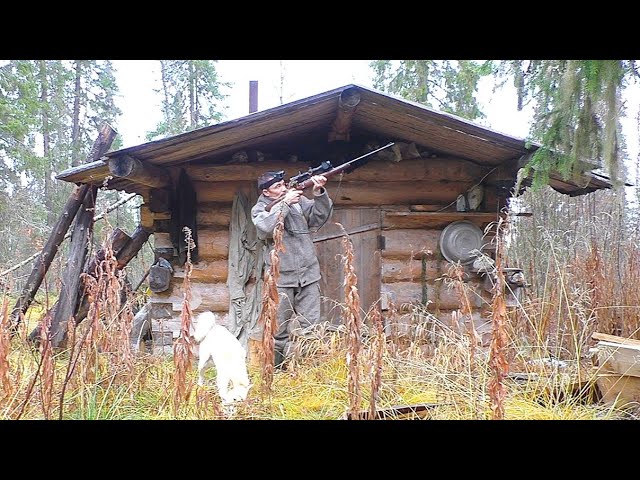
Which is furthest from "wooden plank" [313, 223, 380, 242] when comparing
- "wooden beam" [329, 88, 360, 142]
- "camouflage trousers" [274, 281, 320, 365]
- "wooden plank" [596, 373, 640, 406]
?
"wooden plank" [596, 373, 640, 406]

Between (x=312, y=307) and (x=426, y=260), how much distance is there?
5.76ft

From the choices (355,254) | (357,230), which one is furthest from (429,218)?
(355,254)

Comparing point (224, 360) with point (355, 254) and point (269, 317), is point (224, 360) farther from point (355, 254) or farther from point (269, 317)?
point (355, 254)

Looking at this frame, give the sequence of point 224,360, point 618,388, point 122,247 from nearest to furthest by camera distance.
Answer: point 224,360
point 618,388
point 122,247

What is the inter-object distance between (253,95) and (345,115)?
8.55 feet

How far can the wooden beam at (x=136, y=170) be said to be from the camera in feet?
15.7

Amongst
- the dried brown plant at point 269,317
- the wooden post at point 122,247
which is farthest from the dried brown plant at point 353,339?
the wooden post at point 122,247

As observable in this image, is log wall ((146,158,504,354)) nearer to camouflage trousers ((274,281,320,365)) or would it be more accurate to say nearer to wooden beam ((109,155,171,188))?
wooden beam ((109,155,171,188))

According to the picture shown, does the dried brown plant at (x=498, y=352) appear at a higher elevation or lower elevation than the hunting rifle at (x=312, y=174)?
lower

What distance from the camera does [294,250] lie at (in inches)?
204

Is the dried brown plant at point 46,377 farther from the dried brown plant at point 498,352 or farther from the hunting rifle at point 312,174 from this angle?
the hunting rifle at point 312,174

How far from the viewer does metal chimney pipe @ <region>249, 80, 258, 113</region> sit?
7061 mm

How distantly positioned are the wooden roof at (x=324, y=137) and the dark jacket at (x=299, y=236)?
0.83 meters
